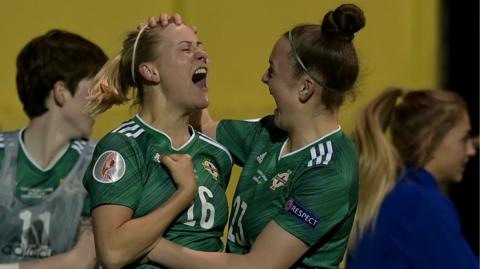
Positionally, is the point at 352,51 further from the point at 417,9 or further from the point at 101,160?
the point at 417,9

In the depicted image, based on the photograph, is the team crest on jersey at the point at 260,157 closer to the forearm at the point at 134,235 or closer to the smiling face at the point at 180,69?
the smiling face at the point at 180,69

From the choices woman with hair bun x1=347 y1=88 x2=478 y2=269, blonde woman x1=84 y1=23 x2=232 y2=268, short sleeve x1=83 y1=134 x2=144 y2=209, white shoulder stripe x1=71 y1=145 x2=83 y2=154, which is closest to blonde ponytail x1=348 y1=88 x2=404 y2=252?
woman with hair bun x1=347 y1=88 x2=478 y2=269

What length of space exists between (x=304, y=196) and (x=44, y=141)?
1385 mm

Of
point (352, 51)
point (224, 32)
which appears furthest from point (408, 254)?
point (224, 32)

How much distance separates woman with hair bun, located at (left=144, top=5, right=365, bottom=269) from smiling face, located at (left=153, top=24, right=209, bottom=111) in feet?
0.79

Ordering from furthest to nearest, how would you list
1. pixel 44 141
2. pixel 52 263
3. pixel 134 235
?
pixel 44 141, pixel 52 263, pixel 134 235

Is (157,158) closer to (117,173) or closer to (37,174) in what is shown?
(117,173)

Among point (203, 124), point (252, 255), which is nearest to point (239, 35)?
point (203, 124)

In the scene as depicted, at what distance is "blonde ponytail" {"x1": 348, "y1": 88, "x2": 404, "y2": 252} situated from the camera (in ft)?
16.6

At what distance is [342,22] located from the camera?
13.4 ft

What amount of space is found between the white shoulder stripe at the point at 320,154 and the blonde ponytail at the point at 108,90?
613 millimetres

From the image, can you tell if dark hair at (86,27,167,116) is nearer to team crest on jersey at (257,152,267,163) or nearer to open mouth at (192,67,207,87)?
open mouth at (192,67,207,87)

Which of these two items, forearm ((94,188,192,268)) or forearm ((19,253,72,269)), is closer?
forearm ((94,188,192,268))

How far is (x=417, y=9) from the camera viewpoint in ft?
21.7
